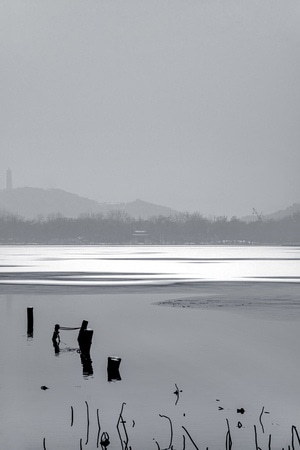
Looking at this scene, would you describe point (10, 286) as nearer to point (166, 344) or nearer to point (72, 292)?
point (72, 292)

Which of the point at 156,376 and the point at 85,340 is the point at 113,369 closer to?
the point at 156,376

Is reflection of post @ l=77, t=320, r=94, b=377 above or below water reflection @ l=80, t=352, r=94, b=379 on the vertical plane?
above

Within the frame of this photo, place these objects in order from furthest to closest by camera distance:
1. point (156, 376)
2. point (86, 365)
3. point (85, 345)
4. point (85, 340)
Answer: point (85, 345), point (85, 340), point (86, 365), point (156, 376)

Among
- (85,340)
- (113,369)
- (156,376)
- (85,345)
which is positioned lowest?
(156,376)

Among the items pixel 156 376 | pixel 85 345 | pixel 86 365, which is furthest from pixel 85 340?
pixel 156 376

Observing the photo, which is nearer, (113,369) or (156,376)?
(113,369)

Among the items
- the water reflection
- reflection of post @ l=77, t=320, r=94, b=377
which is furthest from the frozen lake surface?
reflection of post @ l=77, t=320, r=94, b=377

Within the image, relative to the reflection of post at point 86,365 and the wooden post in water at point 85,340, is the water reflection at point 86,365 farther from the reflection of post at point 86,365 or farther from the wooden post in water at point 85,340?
the wooden post in water at point 85,340

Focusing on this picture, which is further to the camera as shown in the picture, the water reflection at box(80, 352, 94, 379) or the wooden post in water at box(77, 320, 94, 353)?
the wooden post in water at box(77, 320, 94, 353)

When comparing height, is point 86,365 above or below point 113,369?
below

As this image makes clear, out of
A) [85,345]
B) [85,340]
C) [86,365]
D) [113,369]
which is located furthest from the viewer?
[85,345]

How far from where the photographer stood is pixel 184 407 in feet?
72.9

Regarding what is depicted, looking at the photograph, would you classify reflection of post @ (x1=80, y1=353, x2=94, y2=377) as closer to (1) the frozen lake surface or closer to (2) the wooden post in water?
(1) the frozen lake surface

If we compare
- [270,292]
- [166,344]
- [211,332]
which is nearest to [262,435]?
[166,344]
